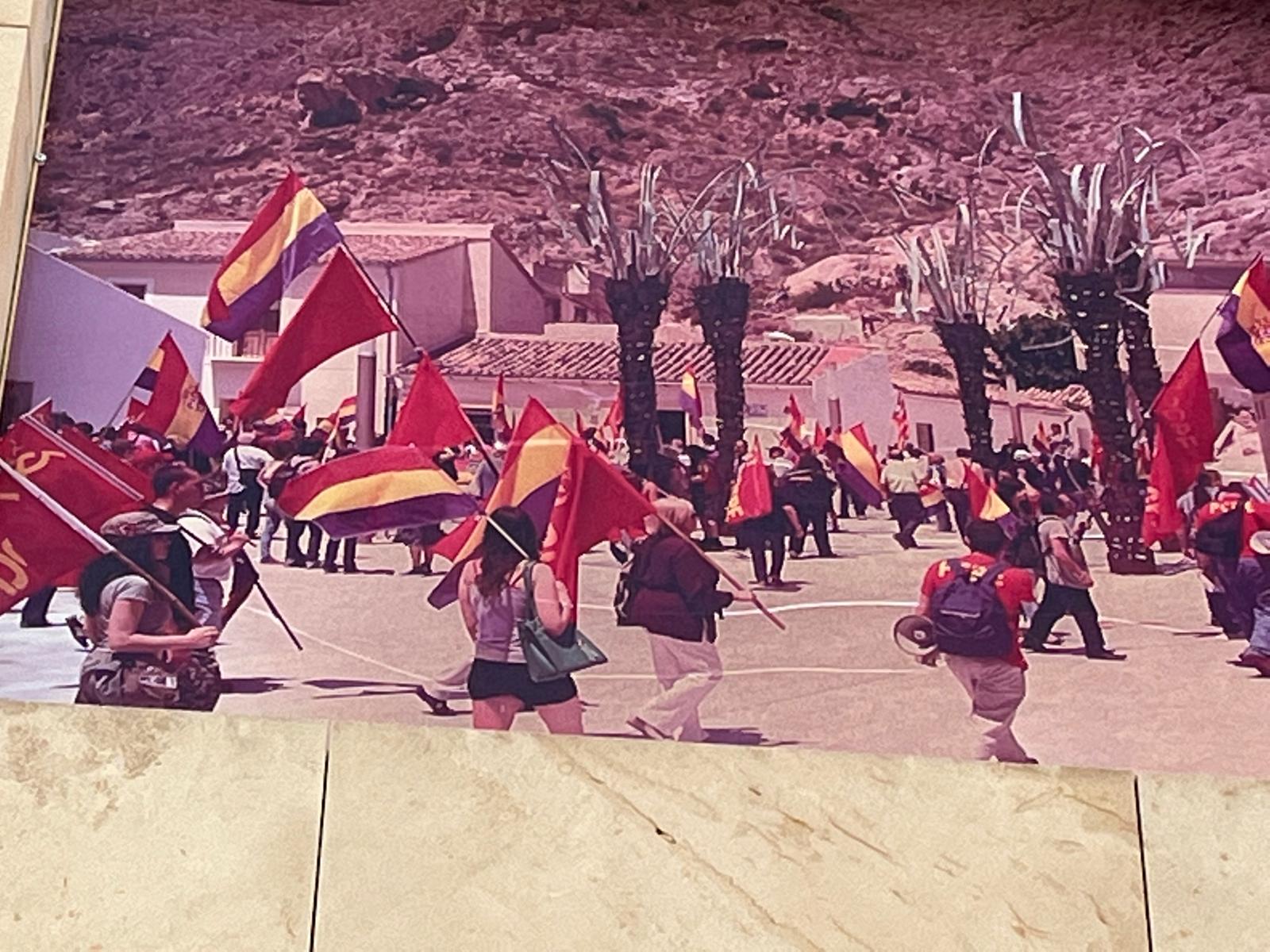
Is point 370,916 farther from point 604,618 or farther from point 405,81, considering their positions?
point 405,81

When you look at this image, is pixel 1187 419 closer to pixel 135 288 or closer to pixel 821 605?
pixel 821 605

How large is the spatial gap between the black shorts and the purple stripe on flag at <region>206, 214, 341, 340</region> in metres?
0.87

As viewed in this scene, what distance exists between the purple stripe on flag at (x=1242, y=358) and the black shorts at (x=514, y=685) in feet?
4.77

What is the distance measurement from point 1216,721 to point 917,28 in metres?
1.63

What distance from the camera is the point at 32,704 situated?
2.18 metres

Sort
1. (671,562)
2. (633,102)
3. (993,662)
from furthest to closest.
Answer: (633,102)
(671,562)
(993,662)

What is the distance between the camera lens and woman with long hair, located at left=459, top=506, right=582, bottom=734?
2172 millimetres

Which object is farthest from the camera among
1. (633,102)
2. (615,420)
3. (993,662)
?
(633,102)

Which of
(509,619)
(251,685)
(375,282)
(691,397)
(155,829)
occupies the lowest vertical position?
(155,829)

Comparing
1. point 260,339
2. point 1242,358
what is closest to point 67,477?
point 260,339

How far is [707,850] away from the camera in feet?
6.77

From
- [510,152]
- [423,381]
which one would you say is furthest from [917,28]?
[423,381]

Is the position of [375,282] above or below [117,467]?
above

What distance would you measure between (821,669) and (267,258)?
1.42 m
